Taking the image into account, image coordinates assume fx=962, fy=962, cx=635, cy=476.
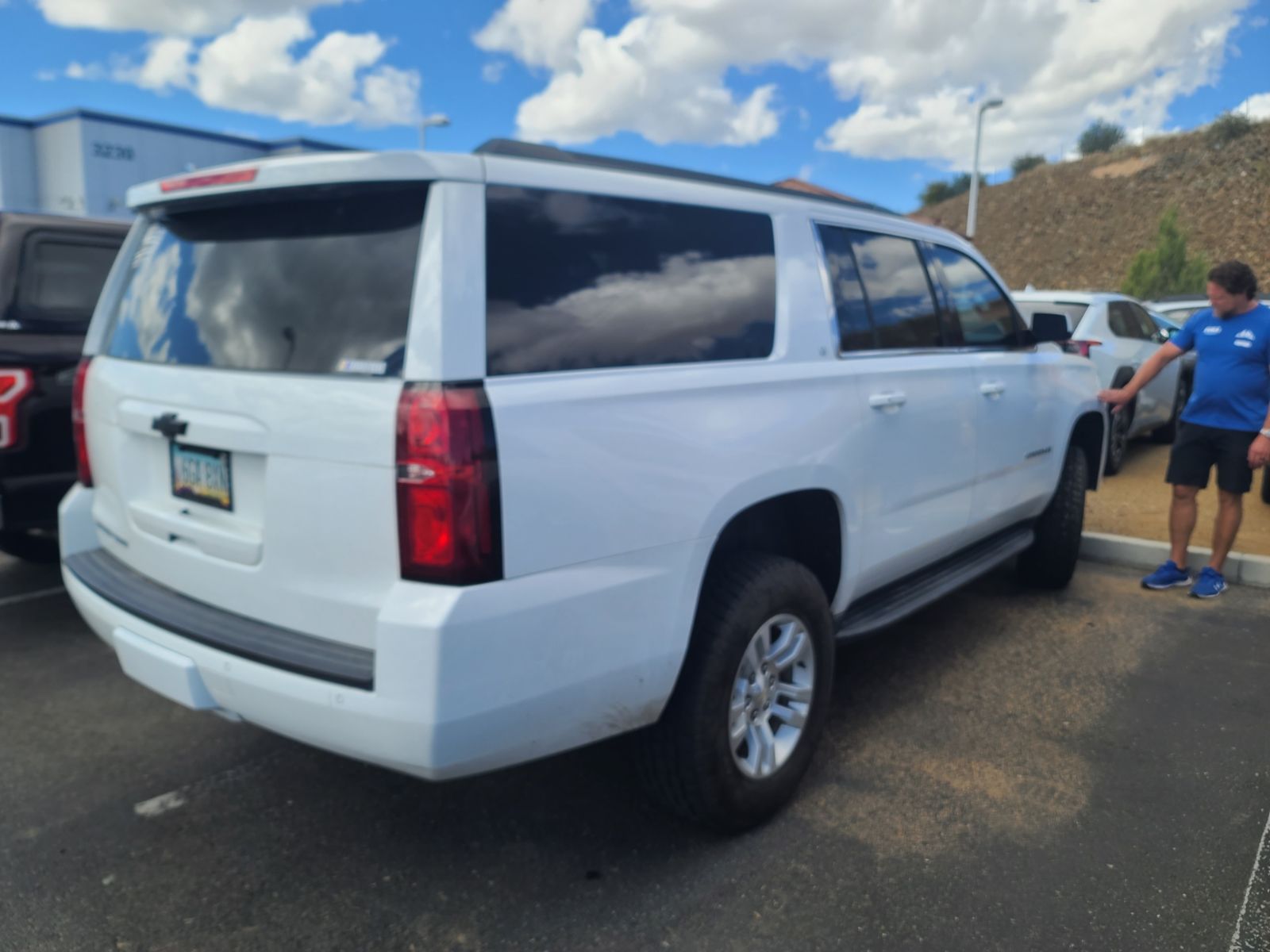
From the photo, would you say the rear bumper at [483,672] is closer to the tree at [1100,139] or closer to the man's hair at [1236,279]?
the man's hair at [1236,279]

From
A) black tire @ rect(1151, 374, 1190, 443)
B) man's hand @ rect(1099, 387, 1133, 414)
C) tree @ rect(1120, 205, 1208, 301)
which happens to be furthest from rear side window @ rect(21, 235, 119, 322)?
Answer: tree @ rect(1120, 205, 1208, 301)

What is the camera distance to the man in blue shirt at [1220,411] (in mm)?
5004

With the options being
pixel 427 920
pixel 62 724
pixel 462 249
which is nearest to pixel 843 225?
pixel 462 249

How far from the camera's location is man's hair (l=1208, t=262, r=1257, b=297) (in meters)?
4.96

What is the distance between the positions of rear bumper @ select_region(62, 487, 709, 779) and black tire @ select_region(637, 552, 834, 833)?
4.6 inches

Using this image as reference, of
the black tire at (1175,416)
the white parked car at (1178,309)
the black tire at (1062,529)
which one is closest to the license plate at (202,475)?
the black tire at (1062,529)

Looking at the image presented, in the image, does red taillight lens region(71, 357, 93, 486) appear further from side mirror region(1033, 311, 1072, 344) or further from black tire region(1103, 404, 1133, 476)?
black tire region(1103, 404, 1133, 476)

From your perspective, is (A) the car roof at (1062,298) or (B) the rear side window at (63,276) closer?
(B) the rear side window at (63,276)

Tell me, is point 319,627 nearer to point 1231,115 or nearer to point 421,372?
point 421,372

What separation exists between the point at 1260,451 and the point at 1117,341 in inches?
143

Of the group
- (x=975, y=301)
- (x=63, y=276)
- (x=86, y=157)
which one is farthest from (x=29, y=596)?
(x=86, y=157)

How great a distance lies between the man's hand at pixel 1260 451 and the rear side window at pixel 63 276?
589 cm

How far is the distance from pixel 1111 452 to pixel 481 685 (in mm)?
7512

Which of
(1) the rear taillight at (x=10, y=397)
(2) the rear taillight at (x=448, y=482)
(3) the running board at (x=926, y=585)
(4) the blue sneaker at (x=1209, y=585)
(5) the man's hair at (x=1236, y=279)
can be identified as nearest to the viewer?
(2) the rear taillight at (x=448, y=482)
